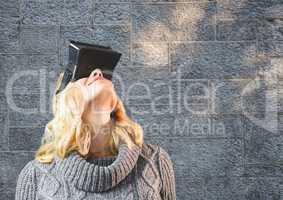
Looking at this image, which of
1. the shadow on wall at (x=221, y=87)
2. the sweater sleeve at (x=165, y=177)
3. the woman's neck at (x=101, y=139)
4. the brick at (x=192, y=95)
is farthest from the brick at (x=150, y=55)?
the woman's neck at (x=101, y=139)

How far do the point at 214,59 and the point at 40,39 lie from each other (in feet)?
4.08

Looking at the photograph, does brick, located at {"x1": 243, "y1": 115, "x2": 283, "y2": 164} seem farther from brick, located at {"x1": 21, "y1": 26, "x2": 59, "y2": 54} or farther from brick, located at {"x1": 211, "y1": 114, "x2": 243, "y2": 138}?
brick, located at {"x1": 21, "y1": 26, "x2": 59, "y2": 54}

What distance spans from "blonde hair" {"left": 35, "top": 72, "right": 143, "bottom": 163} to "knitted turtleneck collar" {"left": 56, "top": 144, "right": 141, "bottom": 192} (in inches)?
1.2

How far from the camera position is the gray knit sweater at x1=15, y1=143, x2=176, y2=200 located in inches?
77.2

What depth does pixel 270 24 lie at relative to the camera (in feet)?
13.1

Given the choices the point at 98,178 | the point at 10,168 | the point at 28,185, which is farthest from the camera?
the point at 10,168

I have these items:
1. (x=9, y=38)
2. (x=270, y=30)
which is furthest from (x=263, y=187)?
(x=9, y=38)

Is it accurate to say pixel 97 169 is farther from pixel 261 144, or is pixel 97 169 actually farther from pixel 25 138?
pixel 261 144

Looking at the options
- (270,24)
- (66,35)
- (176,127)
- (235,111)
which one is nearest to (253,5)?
(270,24)

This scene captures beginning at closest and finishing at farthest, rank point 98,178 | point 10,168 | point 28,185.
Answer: point 98,178 < point 28,185 < point 10,168

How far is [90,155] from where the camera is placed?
2.02 metres

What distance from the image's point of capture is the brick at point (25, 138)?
3904 mm

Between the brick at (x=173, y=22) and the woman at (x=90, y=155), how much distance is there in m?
1.98

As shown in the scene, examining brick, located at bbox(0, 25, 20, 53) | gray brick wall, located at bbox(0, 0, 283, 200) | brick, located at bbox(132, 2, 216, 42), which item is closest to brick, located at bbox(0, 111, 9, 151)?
gray brick wall, located at bbox(0, 0, 283, 200)
